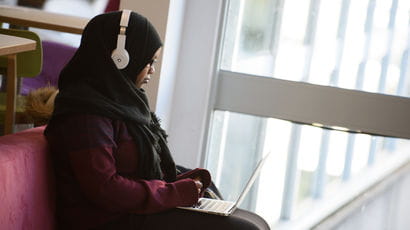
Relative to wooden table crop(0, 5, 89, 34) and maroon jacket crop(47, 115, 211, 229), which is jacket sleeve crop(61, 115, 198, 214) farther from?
wooden table crop(0, 5, 89, 34)

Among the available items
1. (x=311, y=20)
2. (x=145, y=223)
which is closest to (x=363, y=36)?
(x=311, y=20)

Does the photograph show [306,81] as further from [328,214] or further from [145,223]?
[145,223]

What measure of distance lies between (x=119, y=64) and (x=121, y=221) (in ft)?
1.51

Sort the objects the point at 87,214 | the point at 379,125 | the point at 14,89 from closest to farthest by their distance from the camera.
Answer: the point at 87,214, the point at 14,89, the point at 379,125

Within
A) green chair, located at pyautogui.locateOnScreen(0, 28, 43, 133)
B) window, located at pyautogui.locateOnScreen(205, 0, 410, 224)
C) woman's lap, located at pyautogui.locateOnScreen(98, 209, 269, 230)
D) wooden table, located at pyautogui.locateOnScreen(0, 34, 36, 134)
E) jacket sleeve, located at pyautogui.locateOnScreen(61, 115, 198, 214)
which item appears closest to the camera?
jacket sleeve, located at pyautogui.locateOnScreen(61, 115, 198, 214)

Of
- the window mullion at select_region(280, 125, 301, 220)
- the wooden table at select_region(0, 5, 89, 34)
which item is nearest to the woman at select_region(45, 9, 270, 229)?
the wooden table at select_region(0, 5, 89, 34)

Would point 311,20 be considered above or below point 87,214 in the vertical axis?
above

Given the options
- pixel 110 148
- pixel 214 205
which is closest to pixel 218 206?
pixel 214 205

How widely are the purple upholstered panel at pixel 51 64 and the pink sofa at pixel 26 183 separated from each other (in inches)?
73.3

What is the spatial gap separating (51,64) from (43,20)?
415 mm

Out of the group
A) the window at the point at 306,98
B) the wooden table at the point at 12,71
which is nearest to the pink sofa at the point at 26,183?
the wooden table at the point at 12,71

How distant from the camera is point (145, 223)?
2.28m

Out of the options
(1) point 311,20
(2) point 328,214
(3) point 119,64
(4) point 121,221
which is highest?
(1) point 311,20

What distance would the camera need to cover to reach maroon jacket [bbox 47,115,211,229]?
2.17m
